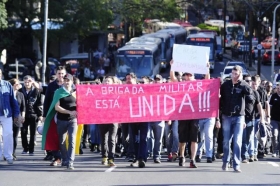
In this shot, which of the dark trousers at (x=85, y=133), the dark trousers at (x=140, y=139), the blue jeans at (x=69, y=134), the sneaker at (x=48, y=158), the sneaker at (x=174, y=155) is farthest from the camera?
the dark trousers at (x=85, y=133)

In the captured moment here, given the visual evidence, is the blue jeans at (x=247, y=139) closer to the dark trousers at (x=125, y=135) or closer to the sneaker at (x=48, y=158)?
the dark trousers at (x=125, y=135)

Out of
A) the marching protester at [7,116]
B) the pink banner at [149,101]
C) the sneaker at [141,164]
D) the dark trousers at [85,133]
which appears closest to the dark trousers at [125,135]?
the pink banner at [149,101]

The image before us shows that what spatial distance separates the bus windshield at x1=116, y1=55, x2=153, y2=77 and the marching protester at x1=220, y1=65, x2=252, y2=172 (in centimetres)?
2771

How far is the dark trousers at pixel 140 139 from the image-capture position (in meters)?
14.1

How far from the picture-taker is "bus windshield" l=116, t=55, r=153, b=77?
4144cm

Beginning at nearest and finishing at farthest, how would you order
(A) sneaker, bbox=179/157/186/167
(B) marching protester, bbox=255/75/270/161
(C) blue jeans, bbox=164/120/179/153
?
(A) sneaker, bbox=179/157/186/167 < (C) blue jeans, bbox=164/120/179/153 < (B) marching protester, bbox=255/75/270/161

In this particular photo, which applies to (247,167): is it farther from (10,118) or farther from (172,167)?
(10,118)

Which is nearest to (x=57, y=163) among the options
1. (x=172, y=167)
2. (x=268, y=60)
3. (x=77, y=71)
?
(x=172, y=167)

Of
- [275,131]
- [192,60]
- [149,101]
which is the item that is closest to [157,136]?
[149,101]

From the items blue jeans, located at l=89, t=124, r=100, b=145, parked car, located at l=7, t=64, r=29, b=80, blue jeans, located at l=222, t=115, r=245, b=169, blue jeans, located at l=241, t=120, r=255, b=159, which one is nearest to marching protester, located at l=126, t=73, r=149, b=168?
blue jeans, located at l=222, t=115, r=245, b=169

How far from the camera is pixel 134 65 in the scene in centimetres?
4169

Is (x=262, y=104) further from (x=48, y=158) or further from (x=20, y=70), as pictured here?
(x=20, y=70)

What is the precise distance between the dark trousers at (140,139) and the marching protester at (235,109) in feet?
5.06

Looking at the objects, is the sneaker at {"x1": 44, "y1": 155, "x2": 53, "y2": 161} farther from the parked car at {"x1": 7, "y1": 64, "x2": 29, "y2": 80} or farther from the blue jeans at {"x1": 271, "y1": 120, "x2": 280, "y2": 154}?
the parked car at {"x1": 7, "y1": 64, "x2": 29, "y2": 80}
